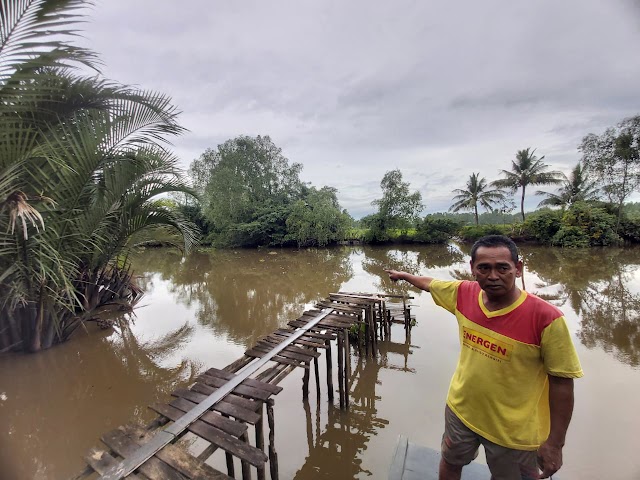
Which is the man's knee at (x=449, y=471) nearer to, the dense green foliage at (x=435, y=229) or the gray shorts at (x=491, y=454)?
the gray shorts at (x=491, y=454)

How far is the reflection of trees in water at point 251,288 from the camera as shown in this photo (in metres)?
8.09

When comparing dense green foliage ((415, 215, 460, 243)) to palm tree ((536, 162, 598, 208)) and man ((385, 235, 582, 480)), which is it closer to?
palm tree ((536, 162, 598, 208))

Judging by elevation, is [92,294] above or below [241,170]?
below

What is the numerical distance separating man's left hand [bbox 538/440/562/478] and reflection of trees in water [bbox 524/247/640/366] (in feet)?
18.9

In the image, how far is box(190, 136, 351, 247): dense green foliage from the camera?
25.8 m

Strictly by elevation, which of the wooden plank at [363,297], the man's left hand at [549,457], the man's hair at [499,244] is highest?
the man's hair at [499,244]

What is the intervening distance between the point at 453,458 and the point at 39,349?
728cm

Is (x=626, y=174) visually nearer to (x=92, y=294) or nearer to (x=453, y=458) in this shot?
(x=453, y=458)

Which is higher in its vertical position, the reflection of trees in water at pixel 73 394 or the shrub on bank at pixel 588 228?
the shrub on bank at pixel 588 228

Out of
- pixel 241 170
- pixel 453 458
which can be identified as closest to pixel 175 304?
pixel 453 458

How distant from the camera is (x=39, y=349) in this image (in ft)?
19.1

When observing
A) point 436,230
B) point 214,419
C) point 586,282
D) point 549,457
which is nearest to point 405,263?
point 586,282

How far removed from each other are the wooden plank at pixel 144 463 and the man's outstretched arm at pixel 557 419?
2.21 m

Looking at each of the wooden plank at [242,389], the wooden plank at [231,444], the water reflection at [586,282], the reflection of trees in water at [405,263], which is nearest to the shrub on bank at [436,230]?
the reflection of trees in water at [405,263]
